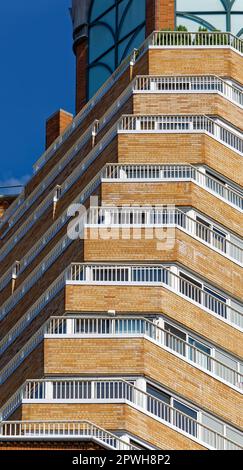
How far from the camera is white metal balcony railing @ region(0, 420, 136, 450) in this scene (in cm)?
8019

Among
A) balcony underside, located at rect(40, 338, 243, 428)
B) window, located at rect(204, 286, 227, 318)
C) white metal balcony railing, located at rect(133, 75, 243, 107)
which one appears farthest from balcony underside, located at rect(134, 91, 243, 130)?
balcony underside, located at rect(40, 338, 243, 428)

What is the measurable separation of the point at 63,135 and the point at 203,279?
14.4 m

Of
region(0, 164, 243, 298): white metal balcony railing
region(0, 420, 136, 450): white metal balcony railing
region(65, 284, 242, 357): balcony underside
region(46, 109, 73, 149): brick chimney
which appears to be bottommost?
region(0, 420, 136, 450): white metal balcony railing

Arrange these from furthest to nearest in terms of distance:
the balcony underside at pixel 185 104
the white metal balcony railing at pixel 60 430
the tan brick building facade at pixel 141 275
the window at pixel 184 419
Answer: the balcony underside at pixel 185 104 → the window at pixel 184 419 → the tan brick building facade at pixel 141 275 → the white metal balcony railing at pixel 60 430

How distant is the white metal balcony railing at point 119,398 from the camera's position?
82938 millimetres

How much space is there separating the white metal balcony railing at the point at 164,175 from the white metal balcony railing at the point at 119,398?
30.5ft

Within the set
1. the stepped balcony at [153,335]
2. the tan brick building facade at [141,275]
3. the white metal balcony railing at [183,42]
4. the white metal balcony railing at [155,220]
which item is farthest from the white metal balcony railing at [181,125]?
the stepped balcony at [153,335]

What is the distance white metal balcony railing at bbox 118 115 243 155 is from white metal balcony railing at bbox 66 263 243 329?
639 cm

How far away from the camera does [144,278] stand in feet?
287

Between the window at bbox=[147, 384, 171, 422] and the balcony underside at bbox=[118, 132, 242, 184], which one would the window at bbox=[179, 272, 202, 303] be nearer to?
the window at bbox=[147, 384, 171, 422]

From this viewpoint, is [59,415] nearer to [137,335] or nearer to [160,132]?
[137,335]

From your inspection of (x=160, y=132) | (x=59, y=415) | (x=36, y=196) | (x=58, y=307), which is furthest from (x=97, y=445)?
(x=36, y=196)

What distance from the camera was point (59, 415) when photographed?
82.6 m

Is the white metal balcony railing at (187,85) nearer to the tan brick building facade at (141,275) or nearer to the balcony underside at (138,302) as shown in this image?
the tan brick building facade at (141,275)
